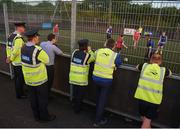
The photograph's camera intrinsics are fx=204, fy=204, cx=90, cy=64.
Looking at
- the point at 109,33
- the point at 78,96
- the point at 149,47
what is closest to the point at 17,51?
the point at 78,96

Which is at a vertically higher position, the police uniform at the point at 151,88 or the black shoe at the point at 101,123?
the police uniform at the point at 151,88

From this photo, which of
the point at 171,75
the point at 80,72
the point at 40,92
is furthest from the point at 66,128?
the point at 171,75

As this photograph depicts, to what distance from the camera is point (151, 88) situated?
12.0 ft

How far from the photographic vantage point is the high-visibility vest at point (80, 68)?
4391mm

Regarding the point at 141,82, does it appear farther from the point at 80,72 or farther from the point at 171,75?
the point at 80,72

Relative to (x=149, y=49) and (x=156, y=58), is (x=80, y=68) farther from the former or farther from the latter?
(x=156, y=58)

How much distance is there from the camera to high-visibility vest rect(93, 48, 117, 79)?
→ 13.1 feet

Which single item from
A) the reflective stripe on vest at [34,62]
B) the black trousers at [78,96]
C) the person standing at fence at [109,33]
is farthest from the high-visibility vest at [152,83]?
the reflective stripe on vest at [34,62]

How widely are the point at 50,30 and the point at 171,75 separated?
3.31 m

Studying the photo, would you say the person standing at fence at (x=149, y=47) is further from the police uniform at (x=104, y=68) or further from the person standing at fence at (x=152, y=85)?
the police uniform at (x=104, y=68)

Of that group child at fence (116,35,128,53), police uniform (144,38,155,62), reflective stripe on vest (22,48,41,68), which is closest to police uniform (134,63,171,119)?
police uniform (144,38,155,62)

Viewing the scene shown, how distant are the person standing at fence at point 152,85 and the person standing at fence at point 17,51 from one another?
3.02 metres

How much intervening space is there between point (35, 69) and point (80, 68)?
0.99 meters

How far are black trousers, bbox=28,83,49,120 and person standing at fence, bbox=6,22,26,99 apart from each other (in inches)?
49.3
